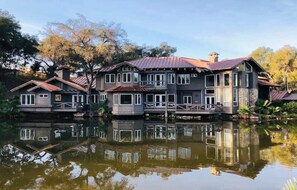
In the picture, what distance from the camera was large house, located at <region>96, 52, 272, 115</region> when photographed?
33.2m

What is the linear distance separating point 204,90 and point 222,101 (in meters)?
2.77

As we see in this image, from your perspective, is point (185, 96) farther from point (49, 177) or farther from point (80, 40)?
point (49, 177)

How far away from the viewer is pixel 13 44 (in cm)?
4756

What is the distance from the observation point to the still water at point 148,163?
864 cm

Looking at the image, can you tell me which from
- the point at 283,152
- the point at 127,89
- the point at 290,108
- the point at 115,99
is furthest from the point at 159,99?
the point at 283,152

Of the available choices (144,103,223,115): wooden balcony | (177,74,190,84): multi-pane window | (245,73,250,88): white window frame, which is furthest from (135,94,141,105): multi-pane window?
(245,73,250,88): white window frame

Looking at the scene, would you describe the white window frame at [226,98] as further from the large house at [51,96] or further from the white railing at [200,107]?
the large house at [51,96]

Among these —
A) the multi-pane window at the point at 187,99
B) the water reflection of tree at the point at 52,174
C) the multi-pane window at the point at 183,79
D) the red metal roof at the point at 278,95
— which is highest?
the multi-pane window at the point at 183,79

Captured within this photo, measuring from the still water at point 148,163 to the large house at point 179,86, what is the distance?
16.1 m

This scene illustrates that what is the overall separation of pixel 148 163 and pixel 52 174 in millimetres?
3567

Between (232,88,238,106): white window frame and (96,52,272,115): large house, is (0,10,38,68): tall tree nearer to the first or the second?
(96,52,272,115): large house

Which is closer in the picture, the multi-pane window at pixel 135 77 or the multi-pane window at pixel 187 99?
the multi-pane window at pixel 135 77

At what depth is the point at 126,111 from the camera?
109ft

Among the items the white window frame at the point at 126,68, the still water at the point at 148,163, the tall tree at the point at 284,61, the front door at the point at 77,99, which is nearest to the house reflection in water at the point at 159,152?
the still water at the point at 148,163
